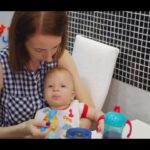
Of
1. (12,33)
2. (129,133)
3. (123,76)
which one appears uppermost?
(12,33)

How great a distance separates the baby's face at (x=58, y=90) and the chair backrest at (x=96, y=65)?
27 cm

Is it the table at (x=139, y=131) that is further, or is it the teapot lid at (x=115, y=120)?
the table at (x=139, y=131)

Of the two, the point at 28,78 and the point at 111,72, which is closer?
the point at 28,78

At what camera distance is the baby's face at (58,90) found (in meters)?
1.04

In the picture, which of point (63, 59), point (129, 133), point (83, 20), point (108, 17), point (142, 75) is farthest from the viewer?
point (83, 20)

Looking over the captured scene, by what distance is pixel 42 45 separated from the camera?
87 cm

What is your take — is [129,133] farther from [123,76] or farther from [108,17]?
[108,17]

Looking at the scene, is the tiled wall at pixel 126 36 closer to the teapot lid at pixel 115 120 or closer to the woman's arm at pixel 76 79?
the woman's arm at pixel 76 79

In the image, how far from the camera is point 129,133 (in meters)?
0.98

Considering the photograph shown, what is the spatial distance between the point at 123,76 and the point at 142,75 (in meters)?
0.10

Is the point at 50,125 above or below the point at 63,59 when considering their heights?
below

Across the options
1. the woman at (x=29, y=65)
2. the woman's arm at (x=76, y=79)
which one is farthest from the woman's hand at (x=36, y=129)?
the woman's arm at (x=76, y=79)
